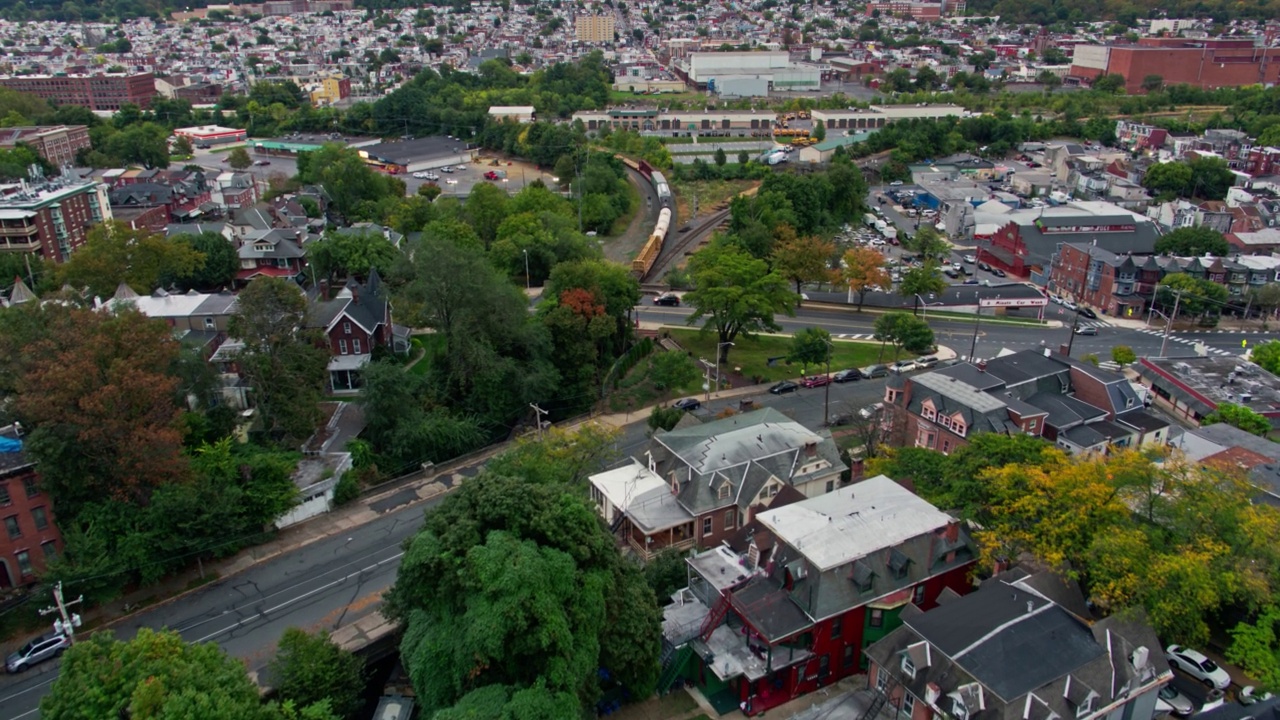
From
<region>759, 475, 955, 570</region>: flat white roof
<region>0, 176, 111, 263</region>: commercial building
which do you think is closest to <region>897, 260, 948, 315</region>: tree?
<region>759, 475, 955, 570</region>: flat white roof

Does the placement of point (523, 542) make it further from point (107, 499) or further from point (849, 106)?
point (849, 106)

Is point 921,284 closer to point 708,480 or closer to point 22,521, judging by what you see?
point 708,480

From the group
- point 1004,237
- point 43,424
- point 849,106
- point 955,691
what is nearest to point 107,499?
point 43,424

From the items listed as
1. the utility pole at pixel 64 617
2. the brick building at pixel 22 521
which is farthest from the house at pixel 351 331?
the utility pole at pixel 64 617

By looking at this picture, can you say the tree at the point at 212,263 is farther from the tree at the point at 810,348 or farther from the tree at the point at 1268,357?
the tree at the point at 1268,357

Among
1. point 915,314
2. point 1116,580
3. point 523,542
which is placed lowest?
point 915,314

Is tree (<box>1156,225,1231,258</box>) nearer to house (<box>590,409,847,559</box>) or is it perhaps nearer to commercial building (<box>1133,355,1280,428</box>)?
commercial building (<box>1133,355,1280,428</box>)
